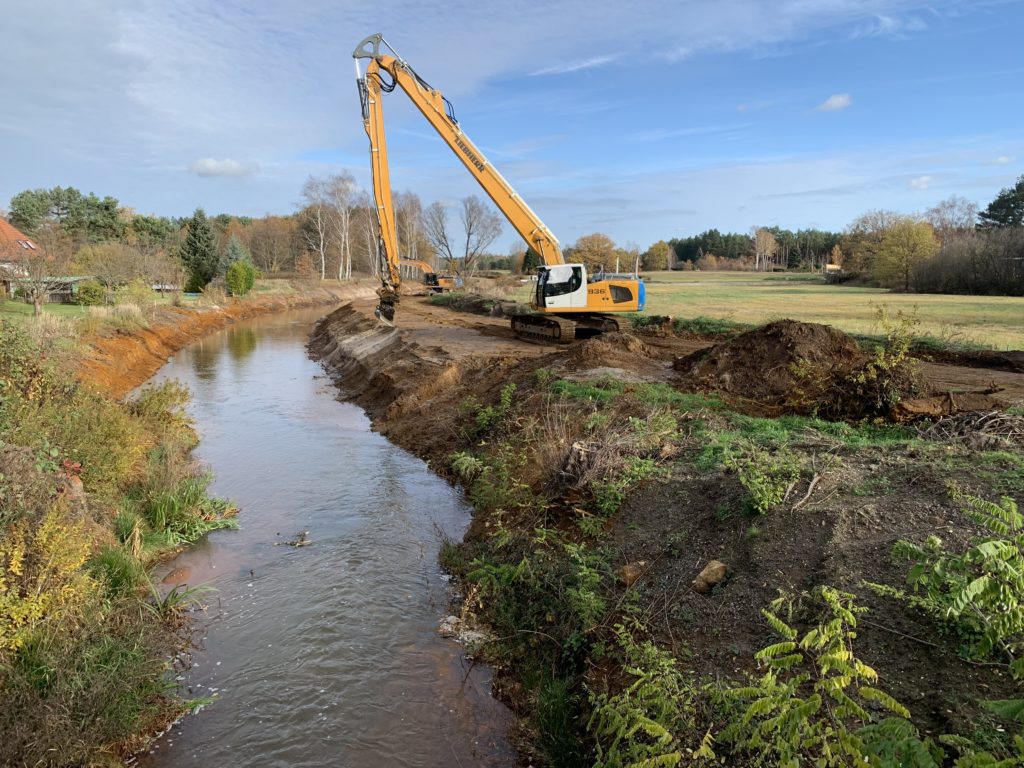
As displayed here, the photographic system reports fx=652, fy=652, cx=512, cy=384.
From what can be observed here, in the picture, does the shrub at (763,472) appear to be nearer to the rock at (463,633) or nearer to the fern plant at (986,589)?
the fern plant at (986,589)

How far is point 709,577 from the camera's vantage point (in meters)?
6.09

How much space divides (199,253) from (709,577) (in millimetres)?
55416

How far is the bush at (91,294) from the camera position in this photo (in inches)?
1293

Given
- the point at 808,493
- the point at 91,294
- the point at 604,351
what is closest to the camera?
the point at 808,493

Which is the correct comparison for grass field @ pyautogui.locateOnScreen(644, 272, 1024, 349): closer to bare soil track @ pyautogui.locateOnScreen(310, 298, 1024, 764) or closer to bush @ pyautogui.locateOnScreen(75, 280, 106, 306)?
bare soil track @ pyautogui.locateOnScreen(310, 298, 1024, 764)

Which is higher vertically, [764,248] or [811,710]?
[764,248]

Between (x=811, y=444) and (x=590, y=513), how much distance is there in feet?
9.69

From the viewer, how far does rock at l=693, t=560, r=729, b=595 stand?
6.05m

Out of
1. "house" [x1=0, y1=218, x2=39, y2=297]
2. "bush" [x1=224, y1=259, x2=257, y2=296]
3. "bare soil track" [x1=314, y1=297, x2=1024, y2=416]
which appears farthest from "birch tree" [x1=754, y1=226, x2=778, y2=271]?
"house" [x1=0, y1=218, x2=39, y2=297]

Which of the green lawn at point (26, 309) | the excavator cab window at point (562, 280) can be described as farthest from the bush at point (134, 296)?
the excavator cab window at point (562, 280)

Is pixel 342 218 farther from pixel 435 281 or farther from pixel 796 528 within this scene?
pixel 796 528

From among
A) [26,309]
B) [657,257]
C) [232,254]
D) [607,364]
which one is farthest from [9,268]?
[657,257]

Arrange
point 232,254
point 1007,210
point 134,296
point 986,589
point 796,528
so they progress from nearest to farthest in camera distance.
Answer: point 986,589, point 796,528, point 134,296, point 232,254, point 1007,210

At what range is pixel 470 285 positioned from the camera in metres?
55.9
